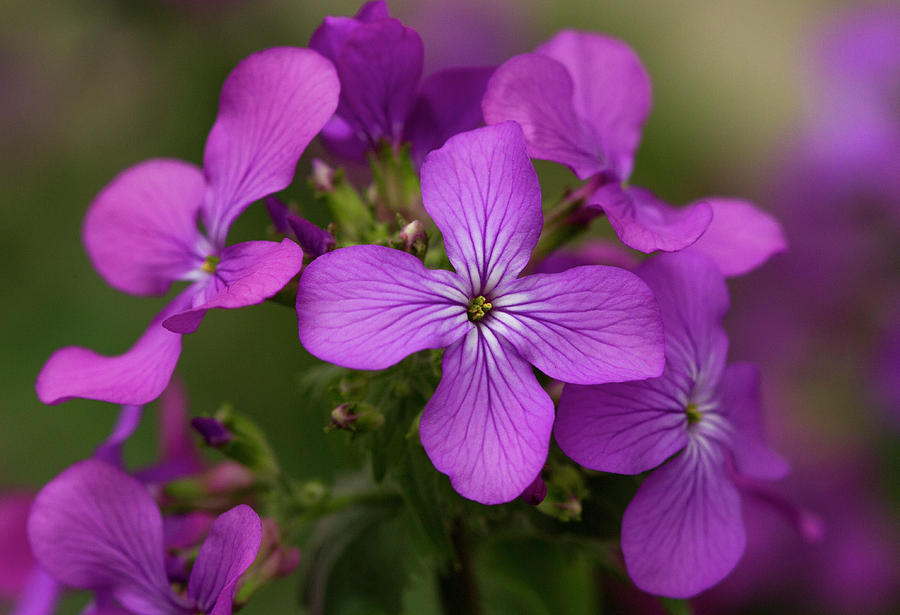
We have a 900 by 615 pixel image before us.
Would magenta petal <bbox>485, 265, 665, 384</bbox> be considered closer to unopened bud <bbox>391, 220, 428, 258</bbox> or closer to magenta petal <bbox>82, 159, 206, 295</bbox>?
unopened bud <bbox>391, 220, 428, 258</bbox>

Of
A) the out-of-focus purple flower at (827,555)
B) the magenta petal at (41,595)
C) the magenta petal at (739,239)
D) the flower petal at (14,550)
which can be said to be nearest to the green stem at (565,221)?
the magenta petal at (739,239)

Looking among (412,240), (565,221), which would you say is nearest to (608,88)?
(565,221)

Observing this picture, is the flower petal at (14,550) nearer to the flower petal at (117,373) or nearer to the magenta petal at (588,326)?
the flower petal at (117,373)

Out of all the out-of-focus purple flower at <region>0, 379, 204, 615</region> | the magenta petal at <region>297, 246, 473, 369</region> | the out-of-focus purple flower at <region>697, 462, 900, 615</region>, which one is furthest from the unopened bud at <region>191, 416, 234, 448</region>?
the out-of-focus purple flower at <region>697, 462, 900, 615</region>


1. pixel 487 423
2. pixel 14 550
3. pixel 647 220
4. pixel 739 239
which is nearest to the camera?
pixel 487 423

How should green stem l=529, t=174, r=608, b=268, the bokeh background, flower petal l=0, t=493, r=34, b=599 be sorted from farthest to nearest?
the bokeh background < flower petal l=0, t=493, r=34, b=599 < green stem l=529, t=174, r=608, b=268

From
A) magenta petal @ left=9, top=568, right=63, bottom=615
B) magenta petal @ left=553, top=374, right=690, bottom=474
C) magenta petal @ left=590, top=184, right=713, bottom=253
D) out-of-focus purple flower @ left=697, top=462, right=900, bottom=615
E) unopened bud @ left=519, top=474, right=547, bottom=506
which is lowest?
out-of-focus purple flower @ left=697, top=462, right=900, bottom=615

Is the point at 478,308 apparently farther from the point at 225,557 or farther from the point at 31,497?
the point at 31,497
